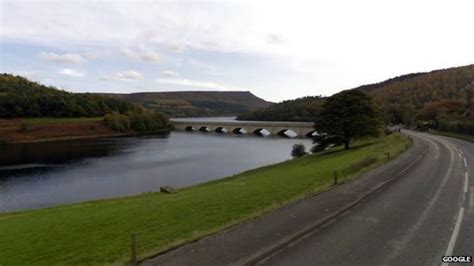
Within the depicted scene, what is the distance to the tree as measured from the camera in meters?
48.8

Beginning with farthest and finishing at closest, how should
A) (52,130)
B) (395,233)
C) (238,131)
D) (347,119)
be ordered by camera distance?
(238,131), (52,130), (347,119), (395,233)

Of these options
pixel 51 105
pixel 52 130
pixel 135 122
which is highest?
pixel 51 105

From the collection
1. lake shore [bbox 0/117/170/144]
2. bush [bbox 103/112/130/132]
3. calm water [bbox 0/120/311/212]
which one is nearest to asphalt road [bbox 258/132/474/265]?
calm water [bbox 0/120/311/212]

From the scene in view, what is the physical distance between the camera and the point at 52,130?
119 meters

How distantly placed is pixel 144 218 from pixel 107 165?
47.8m

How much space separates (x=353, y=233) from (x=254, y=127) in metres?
138

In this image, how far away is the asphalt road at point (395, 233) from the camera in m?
9.32

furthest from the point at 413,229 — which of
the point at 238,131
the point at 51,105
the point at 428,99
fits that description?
the point at 428,99

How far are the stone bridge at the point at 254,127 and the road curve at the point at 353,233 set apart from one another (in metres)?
106

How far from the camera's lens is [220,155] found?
72.4 meters

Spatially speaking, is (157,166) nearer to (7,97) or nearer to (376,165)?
(376,165)

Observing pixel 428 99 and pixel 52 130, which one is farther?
pixel 428 99

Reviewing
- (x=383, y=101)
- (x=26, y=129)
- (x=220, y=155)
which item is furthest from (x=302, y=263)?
(x=383, y=101)

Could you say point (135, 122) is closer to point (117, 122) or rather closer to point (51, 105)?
point (117, 122)
